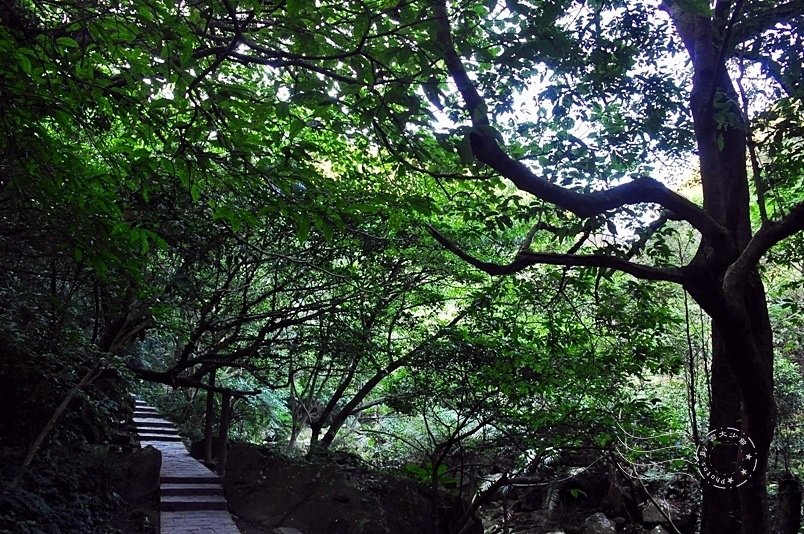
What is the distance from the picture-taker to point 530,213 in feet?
14.2

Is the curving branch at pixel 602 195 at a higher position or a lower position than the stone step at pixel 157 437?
higher

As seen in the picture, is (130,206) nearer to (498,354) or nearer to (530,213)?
(530,213)

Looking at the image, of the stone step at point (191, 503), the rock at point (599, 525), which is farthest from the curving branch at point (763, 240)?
the stone step at point (191, 503)

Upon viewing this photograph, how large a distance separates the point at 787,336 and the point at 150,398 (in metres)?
15.4

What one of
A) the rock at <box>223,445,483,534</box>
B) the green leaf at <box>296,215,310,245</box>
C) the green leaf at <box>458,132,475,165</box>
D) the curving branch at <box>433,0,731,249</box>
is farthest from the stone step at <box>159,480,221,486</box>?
the green leaf at <box>458,132,475,165</box>

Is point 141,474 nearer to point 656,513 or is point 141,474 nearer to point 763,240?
point 656,513

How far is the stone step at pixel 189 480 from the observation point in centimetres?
780

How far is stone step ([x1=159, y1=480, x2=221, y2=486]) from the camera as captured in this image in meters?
7.80

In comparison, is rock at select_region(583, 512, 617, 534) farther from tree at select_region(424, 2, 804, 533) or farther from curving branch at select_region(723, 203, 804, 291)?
curving branch at select_region(723, 203, 804, 291)

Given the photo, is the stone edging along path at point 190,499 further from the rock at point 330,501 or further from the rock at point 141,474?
the rock at point 330,501

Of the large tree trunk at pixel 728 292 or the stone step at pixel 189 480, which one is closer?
the large tree trunk at pixel 728 292

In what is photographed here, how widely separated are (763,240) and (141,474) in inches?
331

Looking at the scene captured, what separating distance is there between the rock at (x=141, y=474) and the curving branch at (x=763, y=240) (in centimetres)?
800

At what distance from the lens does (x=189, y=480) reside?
26.0ft
